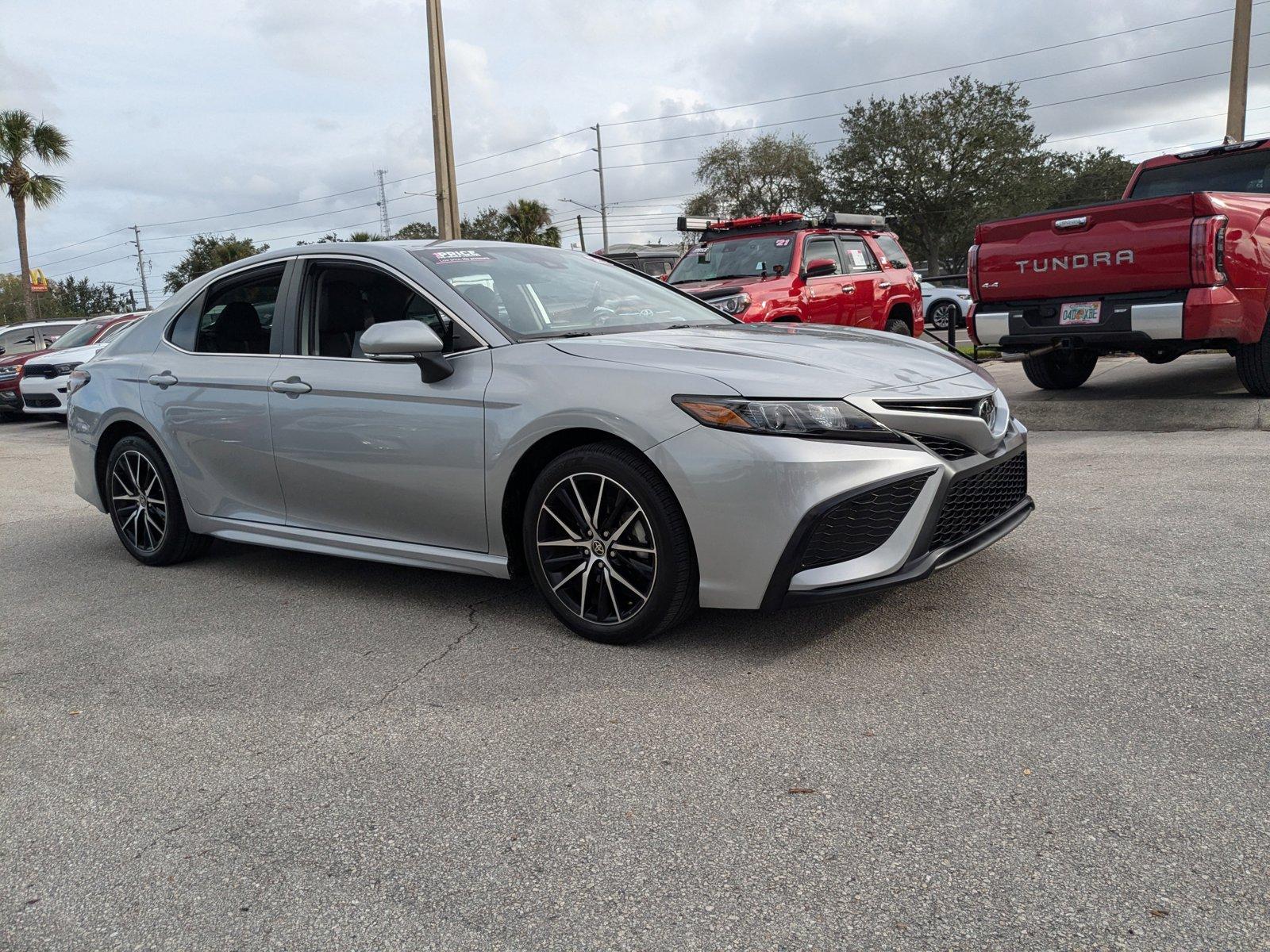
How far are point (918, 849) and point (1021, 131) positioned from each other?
182ft

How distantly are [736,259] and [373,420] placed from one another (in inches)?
286

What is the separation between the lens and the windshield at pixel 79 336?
15406 mm

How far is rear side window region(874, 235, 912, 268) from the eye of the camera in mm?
12352

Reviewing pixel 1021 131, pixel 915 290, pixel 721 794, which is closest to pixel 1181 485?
pixel 721 794

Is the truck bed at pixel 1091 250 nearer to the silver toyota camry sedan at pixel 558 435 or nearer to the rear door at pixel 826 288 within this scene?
the rear door at pixel 826 288

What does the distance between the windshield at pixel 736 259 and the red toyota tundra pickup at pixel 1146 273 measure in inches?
87.8

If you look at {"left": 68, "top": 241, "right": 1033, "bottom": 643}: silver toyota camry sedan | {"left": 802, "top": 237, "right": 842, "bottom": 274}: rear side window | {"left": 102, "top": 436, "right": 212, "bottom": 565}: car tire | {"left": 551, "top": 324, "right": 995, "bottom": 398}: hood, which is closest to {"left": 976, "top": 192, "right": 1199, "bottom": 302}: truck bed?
{"left": 802, "top": 237, "right": 842, "bottom": 274}: rear side window

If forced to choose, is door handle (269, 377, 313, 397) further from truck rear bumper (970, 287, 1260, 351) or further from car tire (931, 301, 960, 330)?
car tire (931, 301, 960, 330)

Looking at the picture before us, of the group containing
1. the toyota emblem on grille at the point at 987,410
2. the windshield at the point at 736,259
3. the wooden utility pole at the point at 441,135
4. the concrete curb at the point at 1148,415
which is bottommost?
the concrete curb at the point at 1148,415

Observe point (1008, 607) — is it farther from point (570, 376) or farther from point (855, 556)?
point (570, 376)

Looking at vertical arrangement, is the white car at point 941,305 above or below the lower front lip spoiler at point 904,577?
above

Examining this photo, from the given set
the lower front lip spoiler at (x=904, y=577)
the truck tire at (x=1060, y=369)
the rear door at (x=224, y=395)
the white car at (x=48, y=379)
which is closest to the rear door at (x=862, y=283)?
the truck tire at (x=1060, y=369)

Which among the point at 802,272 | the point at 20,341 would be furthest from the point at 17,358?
the point at 802,272

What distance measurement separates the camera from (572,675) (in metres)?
3.65
